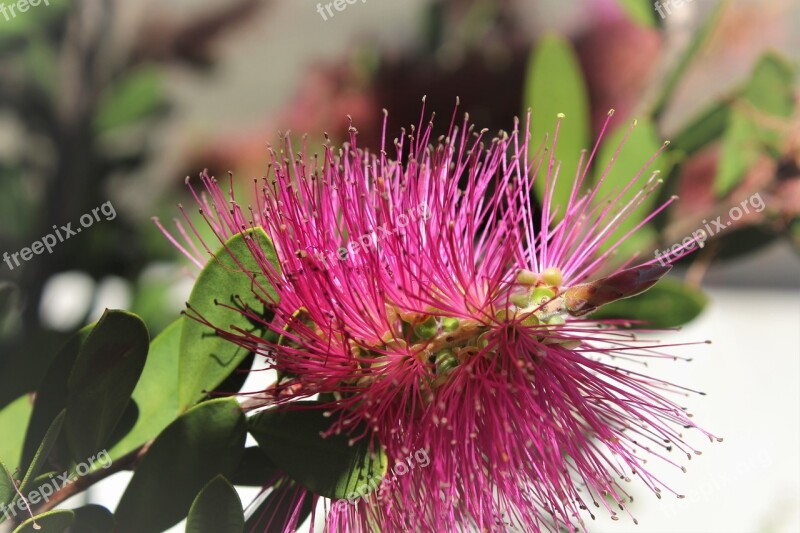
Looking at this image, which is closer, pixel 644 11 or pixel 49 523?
pixel 49 523

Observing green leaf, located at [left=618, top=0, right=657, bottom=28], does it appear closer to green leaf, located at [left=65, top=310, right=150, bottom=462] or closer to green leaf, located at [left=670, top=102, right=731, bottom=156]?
green leaf, located at [left=670, top=102, right=731, bottom=156]

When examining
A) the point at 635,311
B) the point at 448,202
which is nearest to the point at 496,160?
the point at 448,202

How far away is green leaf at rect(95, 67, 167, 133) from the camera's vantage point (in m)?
1.12

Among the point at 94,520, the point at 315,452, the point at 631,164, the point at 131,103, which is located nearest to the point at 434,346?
the point at 315,452

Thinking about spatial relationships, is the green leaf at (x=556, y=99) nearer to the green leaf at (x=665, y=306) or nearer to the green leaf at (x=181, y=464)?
the green leaf at (x=665, y=306)

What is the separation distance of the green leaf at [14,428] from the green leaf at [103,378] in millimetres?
50

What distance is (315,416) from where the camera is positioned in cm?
38

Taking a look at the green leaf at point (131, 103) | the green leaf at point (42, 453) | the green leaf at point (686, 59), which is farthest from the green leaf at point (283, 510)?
the green leaf at point (131, 103)

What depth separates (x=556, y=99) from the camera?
65 centimetres

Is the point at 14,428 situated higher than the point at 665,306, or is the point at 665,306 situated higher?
the point at 14,428

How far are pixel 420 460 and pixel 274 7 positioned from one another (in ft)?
4.38

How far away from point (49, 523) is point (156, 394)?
101 mm

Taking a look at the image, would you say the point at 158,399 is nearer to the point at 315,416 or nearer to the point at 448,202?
the point at 315,416

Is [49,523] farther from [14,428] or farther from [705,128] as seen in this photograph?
[705,128]
